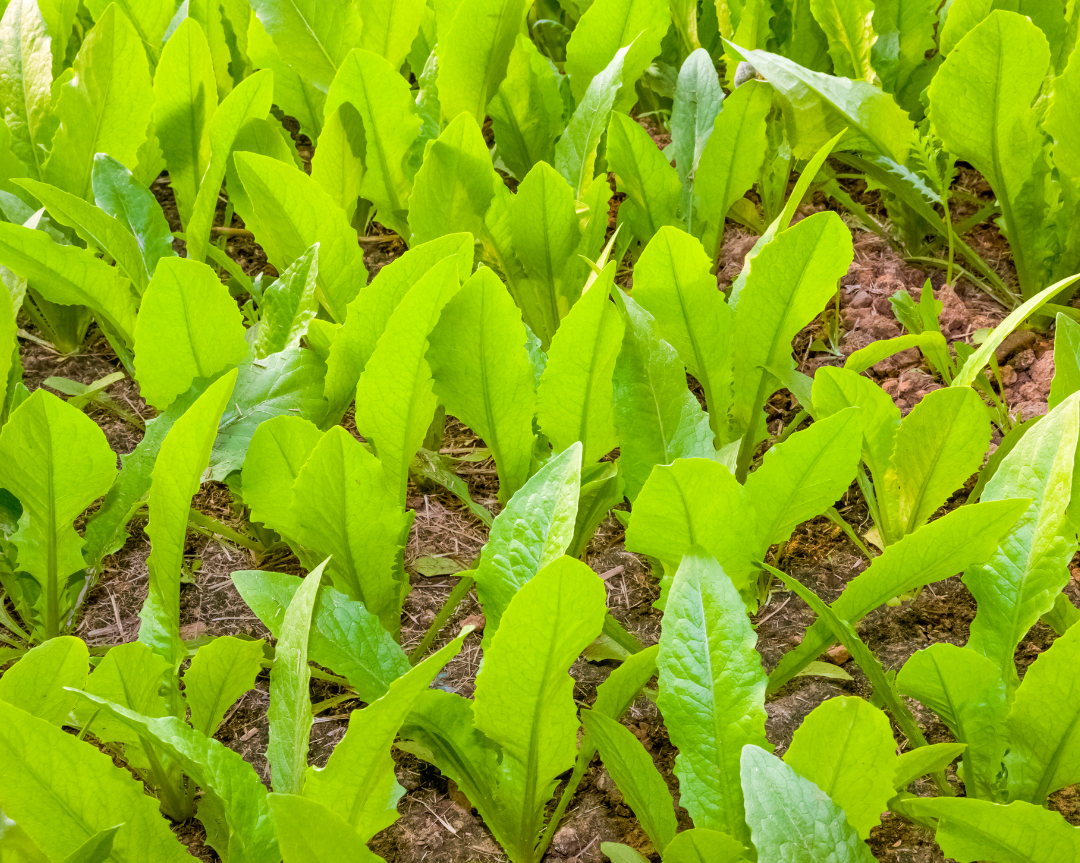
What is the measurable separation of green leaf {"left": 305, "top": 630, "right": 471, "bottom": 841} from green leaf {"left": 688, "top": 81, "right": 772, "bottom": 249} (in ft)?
2.61

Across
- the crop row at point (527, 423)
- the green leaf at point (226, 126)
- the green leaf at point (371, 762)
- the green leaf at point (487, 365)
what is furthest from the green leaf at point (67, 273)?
the green leaf at point (371, 762)

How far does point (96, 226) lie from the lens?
1.17 meters

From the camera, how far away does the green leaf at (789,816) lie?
0.65 m

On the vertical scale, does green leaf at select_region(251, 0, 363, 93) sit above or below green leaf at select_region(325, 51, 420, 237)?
above

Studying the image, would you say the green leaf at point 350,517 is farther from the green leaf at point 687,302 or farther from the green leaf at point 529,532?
the green leaf at point 687,302

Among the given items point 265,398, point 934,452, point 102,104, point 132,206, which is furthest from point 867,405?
point 102,104

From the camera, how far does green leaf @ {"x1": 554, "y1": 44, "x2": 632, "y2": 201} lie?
1.23 metres

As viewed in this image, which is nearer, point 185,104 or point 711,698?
point 711,698

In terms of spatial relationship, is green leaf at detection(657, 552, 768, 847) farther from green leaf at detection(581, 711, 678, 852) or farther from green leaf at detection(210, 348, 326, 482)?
green leaf at detection(210, 348, 326, 482)

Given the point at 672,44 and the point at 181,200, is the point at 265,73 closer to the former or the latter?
the point at 181,200

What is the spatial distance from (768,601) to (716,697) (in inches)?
13.2

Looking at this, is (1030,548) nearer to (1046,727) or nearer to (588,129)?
(1046,727)

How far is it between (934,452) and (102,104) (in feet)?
3.78

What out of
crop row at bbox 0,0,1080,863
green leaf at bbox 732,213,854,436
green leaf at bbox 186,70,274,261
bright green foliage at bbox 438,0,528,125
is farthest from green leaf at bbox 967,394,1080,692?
green leaf at bbox 186,70,274,261
